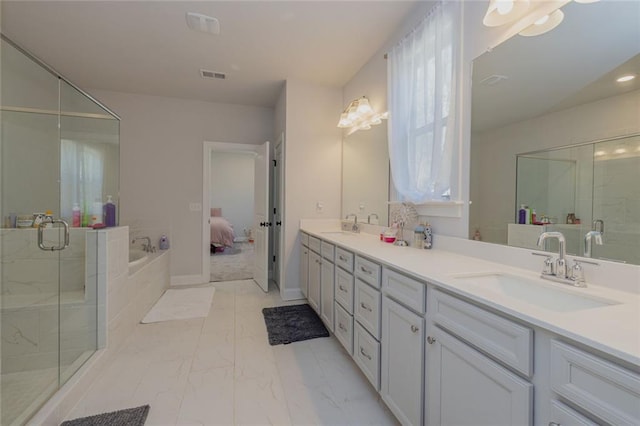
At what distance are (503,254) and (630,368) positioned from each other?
971mm

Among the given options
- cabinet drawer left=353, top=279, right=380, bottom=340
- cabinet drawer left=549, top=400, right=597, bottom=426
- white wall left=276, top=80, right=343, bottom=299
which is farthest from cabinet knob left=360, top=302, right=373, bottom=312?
white wall left=276, top=80, right=343, bottom=299

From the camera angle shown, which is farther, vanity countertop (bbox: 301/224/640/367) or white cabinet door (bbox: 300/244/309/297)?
white cabinet door (bbox: 300/244/309/297)

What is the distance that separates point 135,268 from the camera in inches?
114

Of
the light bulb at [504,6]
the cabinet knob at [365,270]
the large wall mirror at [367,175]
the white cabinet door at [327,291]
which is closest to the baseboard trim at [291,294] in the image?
the white cabinet door at [327,291]

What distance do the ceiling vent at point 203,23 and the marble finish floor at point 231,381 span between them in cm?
271

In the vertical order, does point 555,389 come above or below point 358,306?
above

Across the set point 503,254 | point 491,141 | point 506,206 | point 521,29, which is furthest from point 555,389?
point 521,29

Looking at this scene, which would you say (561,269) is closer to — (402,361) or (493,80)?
(402,361)

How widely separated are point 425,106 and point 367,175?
112 centimetres

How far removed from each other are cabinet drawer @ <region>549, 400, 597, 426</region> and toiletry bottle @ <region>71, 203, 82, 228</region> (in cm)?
303

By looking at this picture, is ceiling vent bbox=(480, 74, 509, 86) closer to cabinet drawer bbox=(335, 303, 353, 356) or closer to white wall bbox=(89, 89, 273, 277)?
cabinet drawer bbox=(335, 303, 353, 356)

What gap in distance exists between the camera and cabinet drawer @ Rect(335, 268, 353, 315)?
2.01 metres

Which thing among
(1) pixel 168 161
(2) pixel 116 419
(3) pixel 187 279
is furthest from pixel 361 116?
(3) pixel 187 279

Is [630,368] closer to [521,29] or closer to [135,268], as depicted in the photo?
[521,29]
